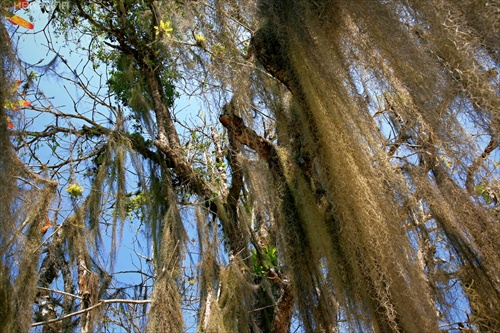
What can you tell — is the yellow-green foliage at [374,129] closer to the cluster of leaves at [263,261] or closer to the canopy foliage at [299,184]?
the canopy foliage at [299,184]

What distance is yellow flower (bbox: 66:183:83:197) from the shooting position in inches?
115

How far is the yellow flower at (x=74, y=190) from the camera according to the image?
2.92 meters

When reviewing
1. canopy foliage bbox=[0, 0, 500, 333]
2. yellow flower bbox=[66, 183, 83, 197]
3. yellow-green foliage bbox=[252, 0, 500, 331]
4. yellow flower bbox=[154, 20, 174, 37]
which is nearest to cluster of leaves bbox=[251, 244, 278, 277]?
canopy foliage bbox=[0, 0, 500, 333]

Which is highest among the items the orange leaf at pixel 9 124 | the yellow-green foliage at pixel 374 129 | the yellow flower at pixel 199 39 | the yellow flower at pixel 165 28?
the yellow flower at pixel 165 28

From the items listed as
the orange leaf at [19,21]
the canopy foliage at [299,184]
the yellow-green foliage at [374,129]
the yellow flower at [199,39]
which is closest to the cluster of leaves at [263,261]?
the canopy foliage at [299,184]

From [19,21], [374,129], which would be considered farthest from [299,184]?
[19,21]

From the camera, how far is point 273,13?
88.4 inches

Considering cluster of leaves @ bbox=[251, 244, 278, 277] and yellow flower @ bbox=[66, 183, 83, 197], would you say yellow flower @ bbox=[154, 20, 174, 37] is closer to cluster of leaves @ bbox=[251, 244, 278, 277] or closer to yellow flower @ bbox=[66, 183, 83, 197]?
yellow flower @ bbox=[66, 183, 83, 197]

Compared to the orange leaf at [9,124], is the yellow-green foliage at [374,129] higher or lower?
lower

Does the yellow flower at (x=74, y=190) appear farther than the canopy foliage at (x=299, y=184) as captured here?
Yes

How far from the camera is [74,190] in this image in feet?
9.59

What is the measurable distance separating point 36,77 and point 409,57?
2780mm

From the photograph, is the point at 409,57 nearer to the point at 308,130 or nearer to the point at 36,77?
the point at 308,130

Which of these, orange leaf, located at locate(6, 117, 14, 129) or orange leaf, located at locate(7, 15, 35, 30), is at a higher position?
orange leaf, located at locate(7, 15, 35, 30)
